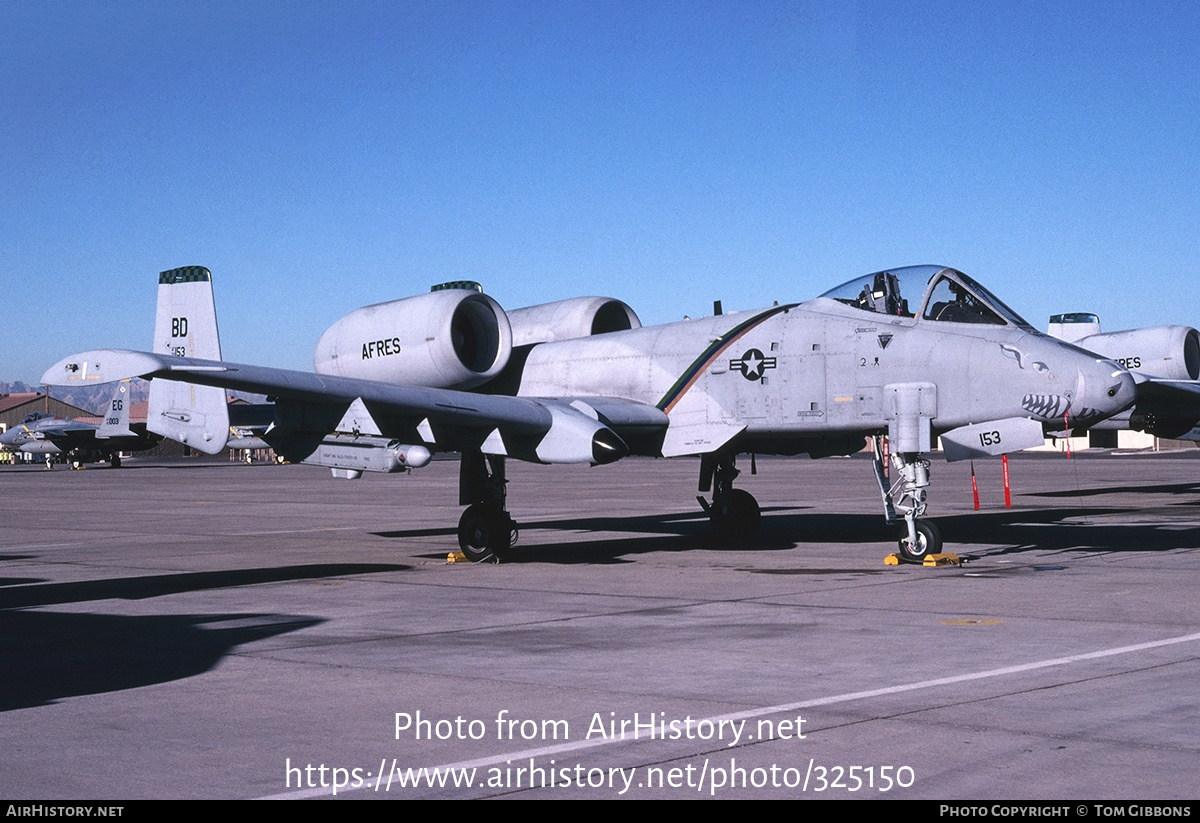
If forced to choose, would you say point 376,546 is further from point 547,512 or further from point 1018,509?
point 1018,509

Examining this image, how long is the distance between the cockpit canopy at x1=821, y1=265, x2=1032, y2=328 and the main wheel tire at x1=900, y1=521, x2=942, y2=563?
2.68 meters

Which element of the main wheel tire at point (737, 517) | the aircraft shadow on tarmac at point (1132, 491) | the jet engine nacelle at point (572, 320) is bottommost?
the aircraft shadow on tarmac at point (1132, 491)

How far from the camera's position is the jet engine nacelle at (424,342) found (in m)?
18.2

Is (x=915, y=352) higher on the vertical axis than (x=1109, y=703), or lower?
higher

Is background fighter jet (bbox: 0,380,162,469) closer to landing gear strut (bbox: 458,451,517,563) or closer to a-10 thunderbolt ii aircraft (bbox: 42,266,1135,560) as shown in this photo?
a-10 thunderbolt ii aircraft (bbox: 42,266,1135,560)

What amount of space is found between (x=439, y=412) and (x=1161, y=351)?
20763 mm

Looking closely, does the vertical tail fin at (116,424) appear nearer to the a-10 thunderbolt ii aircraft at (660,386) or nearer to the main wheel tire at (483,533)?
the a-10 thunderbolt ii aircraft at (660,386)

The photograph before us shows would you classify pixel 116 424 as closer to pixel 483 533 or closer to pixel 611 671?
pixel 483 533

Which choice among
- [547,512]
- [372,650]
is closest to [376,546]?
[547,512]

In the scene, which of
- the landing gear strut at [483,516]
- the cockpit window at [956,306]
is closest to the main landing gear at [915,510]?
the cockpit window at [956,306]

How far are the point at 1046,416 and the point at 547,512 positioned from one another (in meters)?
16.3

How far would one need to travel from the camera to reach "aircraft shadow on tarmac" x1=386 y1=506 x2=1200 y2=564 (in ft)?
59.2

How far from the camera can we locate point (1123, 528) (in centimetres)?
2125

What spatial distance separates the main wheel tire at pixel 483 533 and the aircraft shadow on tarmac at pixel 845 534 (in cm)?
26
